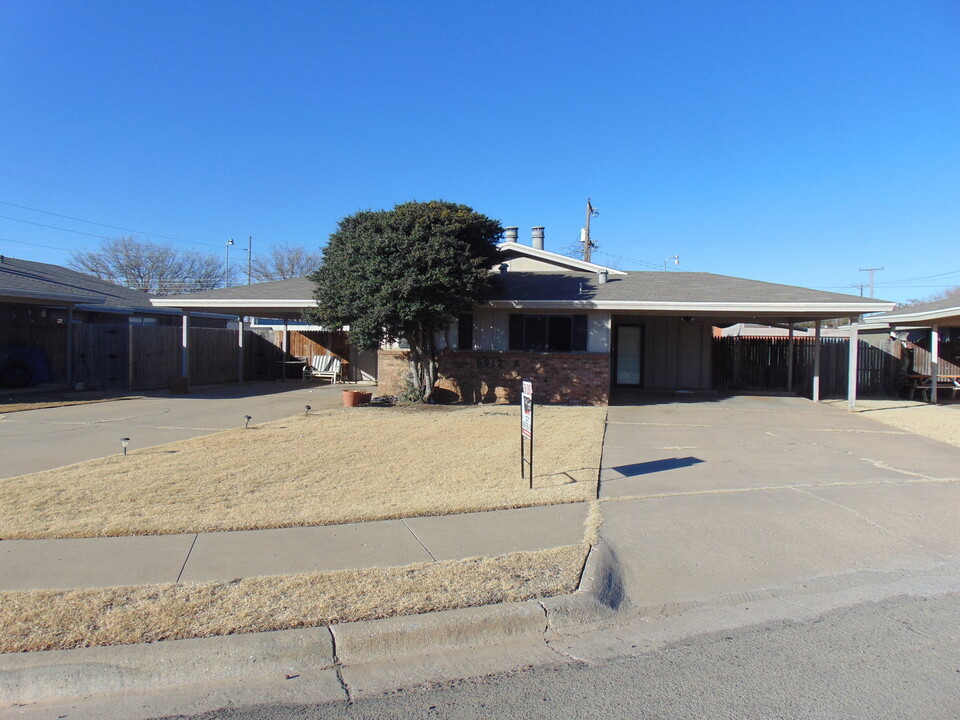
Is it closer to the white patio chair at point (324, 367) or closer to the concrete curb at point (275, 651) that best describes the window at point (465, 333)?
the white patio chair at point (324, 367)

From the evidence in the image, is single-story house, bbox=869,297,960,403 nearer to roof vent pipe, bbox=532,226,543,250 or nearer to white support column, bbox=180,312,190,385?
roof vent pipe, bbox=532,226,543,250

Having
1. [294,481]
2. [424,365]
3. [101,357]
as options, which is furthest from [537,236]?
[294,481]

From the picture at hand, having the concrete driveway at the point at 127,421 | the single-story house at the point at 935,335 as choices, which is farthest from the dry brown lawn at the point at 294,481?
the single-story house at the point at 935,335

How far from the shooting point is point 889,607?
4.83m

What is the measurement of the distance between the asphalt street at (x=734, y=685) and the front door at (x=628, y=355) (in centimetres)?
1727

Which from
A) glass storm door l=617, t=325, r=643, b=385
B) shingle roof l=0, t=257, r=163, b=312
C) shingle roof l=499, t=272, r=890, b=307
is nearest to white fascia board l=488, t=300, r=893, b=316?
shingle roof l=499, t=272, r=890, b=307

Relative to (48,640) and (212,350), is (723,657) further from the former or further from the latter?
(212,350)

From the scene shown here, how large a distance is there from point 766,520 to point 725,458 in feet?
10.8

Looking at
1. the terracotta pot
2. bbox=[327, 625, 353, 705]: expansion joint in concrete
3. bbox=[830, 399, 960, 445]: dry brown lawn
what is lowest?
bbox=[327, 625, 353, 705]: expansion joint in concrete

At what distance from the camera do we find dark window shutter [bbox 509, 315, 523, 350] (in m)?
17.5

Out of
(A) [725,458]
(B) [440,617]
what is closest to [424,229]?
(A) [725,458]

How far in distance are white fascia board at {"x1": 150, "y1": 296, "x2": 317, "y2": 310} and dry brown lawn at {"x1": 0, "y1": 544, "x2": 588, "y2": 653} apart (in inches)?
526

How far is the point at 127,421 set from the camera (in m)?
13.0

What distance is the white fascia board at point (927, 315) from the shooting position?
17.0 metres
